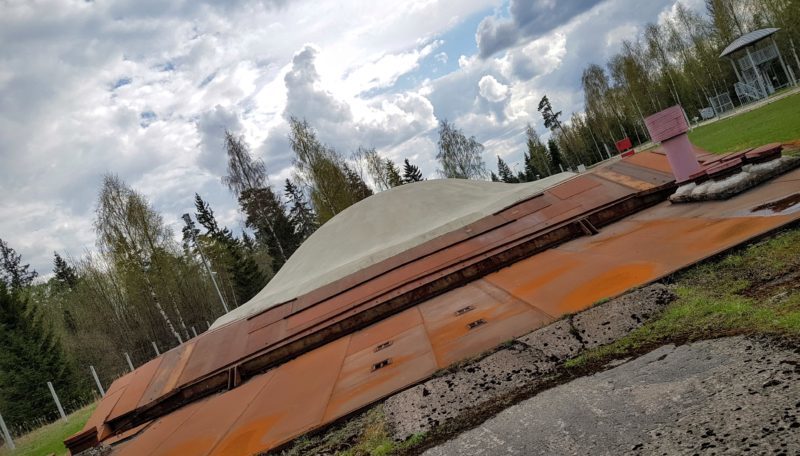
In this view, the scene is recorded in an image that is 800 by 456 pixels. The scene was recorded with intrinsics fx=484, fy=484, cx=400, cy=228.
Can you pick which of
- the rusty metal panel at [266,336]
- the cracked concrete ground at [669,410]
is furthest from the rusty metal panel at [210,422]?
the cracked concrete ground at [669,410]

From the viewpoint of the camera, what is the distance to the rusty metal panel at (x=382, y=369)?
320 cm

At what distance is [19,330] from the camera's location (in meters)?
23.3

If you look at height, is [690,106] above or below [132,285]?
below

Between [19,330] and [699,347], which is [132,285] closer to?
[19,330]

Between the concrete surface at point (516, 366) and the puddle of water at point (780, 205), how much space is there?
1344mm

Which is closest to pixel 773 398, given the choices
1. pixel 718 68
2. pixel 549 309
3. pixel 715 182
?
pixel 549 309

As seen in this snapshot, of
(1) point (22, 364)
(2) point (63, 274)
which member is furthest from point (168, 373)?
(2) point (63, 274)

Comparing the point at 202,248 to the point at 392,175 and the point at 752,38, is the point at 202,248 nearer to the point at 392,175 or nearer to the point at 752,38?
the point at 392,175

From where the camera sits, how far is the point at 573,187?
6754mm

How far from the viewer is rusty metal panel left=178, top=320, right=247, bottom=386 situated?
5629 mm

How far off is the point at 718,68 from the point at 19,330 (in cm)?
5312

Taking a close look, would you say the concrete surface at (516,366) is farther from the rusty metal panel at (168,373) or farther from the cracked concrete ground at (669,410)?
the rusty metal panel at (168,373)

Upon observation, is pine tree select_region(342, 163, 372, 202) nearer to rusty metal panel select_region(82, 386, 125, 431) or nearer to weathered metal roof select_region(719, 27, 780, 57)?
weathered metal roof select_region(719, 27, 780, 57)

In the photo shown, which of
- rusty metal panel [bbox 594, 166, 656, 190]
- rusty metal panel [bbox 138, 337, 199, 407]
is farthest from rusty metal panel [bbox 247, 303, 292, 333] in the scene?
rusty metal panel [bbox 594, 166, 656, 190]
